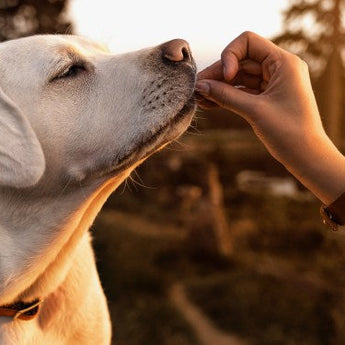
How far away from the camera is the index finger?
2.24m

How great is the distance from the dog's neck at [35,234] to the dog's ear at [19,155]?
22cm

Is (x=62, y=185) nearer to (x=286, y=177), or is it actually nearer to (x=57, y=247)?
(x=57, y=247)

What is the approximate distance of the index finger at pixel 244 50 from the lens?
7.34ft

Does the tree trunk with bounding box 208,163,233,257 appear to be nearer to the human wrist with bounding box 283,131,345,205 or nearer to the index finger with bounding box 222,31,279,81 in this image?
the index finger with bounding box 222,31,279,81

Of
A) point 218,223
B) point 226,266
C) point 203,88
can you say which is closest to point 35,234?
point 203,88

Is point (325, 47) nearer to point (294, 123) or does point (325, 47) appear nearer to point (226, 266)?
point (226, 266)

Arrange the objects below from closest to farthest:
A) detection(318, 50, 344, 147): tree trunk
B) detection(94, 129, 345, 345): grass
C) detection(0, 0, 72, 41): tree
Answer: detection(94, 129, 345, 345): grass < detection(0, 0, 72, 41): tree < detection(318, 50, 344, 147): tree trunk

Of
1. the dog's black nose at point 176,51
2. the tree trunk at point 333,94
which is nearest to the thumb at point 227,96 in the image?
the dog's black nose at point 176,51

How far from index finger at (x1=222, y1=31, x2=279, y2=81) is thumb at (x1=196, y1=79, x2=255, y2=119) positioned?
2.2 inches

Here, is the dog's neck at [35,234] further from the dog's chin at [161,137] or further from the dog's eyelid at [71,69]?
the dog's eyelid at [71,69]

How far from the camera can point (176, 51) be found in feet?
7.68

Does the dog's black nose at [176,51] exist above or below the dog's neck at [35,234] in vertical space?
above

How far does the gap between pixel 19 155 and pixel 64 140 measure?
0.75 feet

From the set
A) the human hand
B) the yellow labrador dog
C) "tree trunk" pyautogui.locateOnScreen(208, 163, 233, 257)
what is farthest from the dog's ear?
"tree trunk" pyautogui.locateOnScreen(208, 163, 233, 257)
